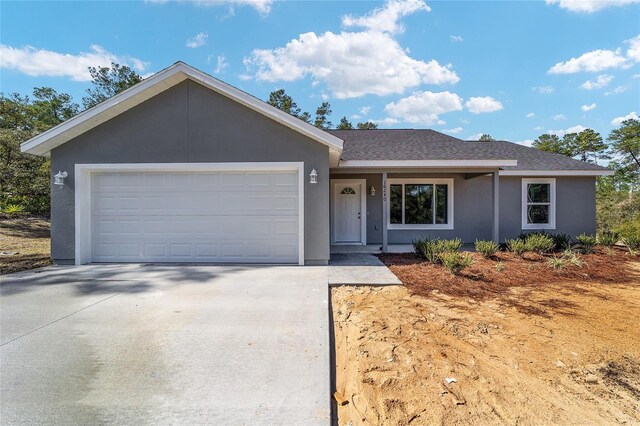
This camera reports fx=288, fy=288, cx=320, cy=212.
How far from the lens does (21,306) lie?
14.3 ft

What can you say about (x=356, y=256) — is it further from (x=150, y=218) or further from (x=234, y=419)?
A: (x=234, y=419)

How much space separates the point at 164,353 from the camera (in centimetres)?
302

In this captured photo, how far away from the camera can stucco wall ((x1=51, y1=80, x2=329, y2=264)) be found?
708cm

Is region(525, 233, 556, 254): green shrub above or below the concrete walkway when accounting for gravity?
above

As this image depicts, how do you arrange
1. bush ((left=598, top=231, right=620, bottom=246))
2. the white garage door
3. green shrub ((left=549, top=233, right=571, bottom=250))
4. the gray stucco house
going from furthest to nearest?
green shrub ((left=549, top=233, right=571, bottom=250)), bush ((left=598, top=231, right=620, bottom=246)), the white garage door, the gray stucco house

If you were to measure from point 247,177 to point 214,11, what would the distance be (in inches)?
265

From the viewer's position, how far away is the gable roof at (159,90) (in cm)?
670

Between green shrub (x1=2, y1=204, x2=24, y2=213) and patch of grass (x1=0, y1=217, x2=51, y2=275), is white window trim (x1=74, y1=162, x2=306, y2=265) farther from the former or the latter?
green shrub (x1=2, y1=204, x2=24, y2=213)

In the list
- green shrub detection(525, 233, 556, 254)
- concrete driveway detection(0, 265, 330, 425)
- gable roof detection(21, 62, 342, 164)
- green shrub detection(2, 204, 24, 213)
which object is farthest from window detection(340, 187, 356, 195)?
green shrub detection(2, 204, 24, 213)

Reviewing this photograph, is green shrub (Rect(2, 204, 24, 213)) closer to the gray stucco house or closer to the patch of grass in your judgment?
the patch of grass

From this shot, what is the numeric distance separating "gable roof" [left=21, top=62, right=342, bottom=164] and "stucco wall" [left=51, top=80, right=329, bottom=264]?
0.64 feet

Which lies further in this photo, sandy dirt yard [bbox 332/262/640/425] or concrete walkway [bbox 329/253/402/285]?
concrete walkway [bbox 329/253/402/285]

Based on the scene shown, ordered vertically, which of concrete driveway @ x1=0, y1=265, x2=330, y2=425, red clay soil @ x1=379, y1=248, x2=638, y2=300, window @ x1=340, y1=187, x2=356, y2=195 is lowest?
concrete driveway @ x1=0, y1=265, x2=330, y2=425

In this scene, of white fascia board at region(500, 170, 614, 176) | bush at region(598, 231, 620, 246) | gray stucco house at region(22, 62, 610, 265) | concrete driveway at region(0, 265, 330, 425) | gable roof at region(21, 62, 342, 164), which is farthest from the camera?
white fascia board at region(500, 170, 614, 176)
